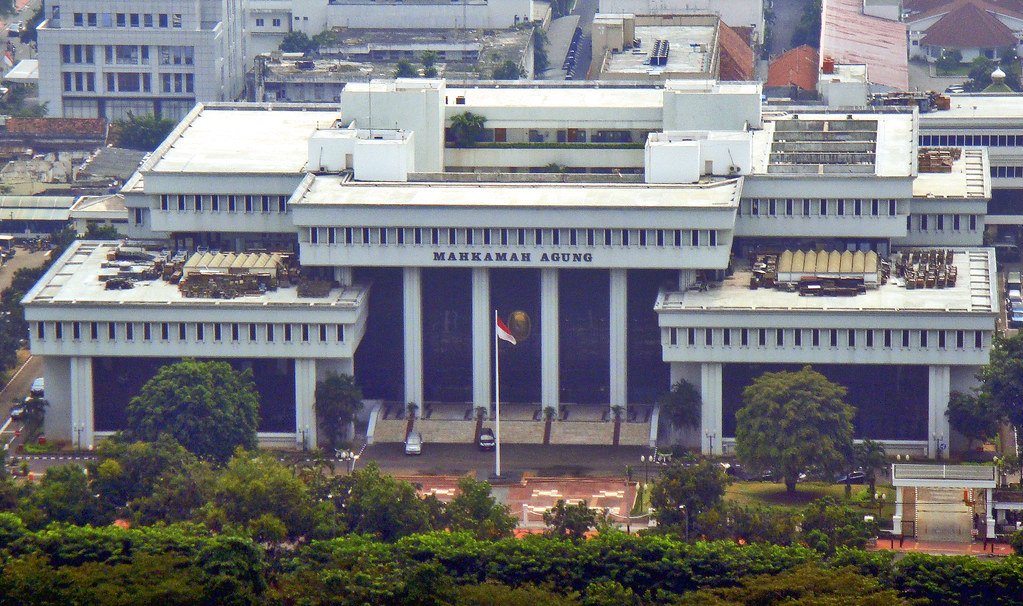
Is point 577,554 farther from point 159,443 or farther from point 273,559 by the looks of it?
point 159,443

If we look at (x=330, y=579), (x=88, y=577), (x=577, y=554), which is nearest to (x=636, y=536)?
(x=577, y=554)

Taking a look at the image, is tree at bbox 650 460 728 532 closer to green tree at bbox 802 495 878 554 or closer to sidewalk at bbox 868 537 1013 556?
green tree at bbox 802 495 878 554

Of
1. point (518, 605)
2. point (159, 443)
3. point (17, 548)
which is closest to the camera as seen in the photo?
point (518, 605)

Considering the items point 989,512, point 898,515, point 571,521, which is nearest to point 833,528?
point 898,515

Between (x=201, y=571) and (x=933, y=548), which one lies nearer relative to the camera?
(x=201, y=571)

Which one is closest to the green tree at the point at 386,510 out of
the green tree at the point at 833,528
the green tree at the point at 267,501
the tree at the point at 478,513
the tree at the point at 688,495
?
the tree at the point at 478,513

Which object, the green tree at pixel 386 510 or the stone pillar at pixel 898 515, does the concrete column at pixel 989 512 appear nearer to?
the stone pillar at pixel 898 515

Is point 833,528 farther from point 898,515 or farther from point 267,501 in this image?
point 267,501
